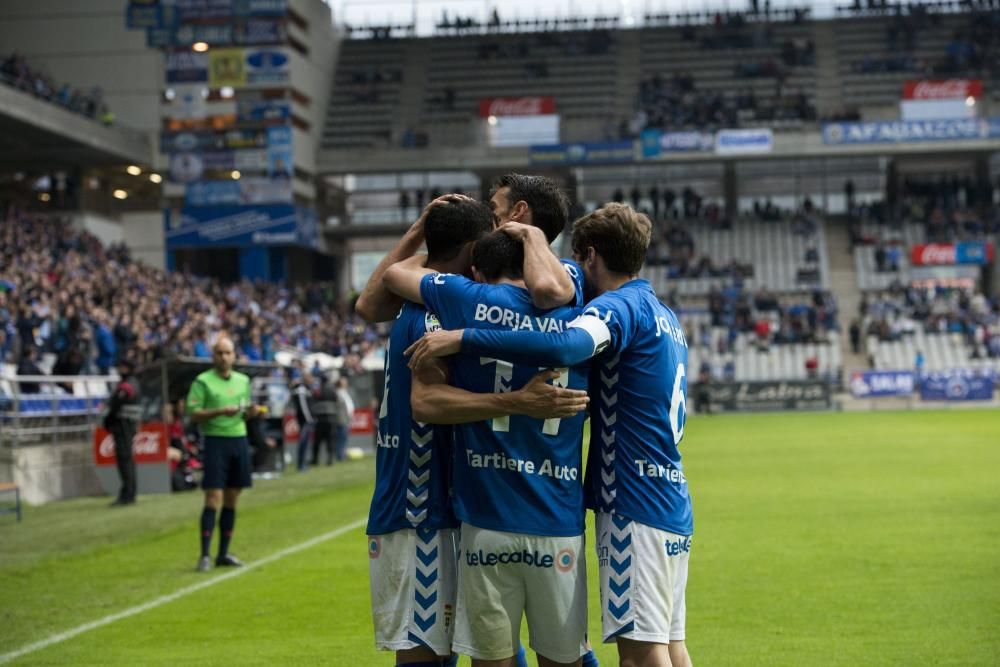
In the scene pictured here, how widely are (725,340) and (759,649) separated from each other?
52202mm

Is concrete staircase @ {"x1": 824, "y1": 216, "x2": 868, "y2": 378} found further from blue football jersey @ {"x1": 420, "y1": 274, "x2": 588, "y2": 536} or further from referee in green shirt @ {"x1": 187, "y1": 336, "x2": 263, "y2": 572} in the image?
blue football jersey @ {"x1": 420, "y1": 274, "x2": 588, "y2": 536}

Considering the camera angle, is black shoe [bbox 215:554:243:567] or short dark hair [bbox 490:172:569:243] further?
black shoe [bbox 215:554:243:567]

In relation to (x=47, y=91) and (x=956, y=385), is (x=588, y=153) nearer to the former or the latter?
(x=956, y=385)

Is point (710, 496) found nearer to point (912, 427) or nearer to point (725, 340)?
point (912, 427)

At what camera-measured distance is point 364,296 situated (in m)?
5.76

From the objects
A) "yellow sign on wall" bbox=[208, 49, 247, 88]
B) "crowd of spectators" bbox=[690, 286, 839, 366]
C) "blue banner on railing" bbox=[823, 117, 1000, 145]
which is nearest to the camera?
"yellow sign on wall" bbox=[208, 49, 247, 88]

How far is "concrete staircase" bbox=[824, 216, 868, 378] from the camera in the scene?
64.4 metres

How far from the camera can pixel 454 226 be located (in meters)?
5.47

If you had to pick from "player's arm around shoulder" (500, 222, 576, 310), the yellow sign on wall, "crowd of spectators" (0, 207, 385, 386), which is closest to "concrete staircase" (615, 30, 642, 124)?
the yellow sign on wall

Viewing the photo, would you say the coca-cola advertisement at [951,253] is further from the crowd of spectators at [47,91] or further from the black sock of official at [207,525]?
the black sock of official at [207,525]

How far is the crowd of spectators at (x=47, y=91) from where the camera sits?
46.0 m

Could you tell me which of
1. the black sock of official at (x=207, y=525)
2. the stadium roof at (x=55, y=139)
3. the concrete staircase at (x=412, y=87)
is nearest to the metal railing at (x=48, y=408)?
the black sock of official at (x=207, y=525)

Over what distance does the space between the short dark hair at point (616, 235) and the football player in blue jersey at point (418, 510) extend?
39 centimetres

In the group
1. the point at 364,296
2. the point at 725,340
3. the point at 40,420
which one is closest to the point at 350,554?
the point at 364,296
